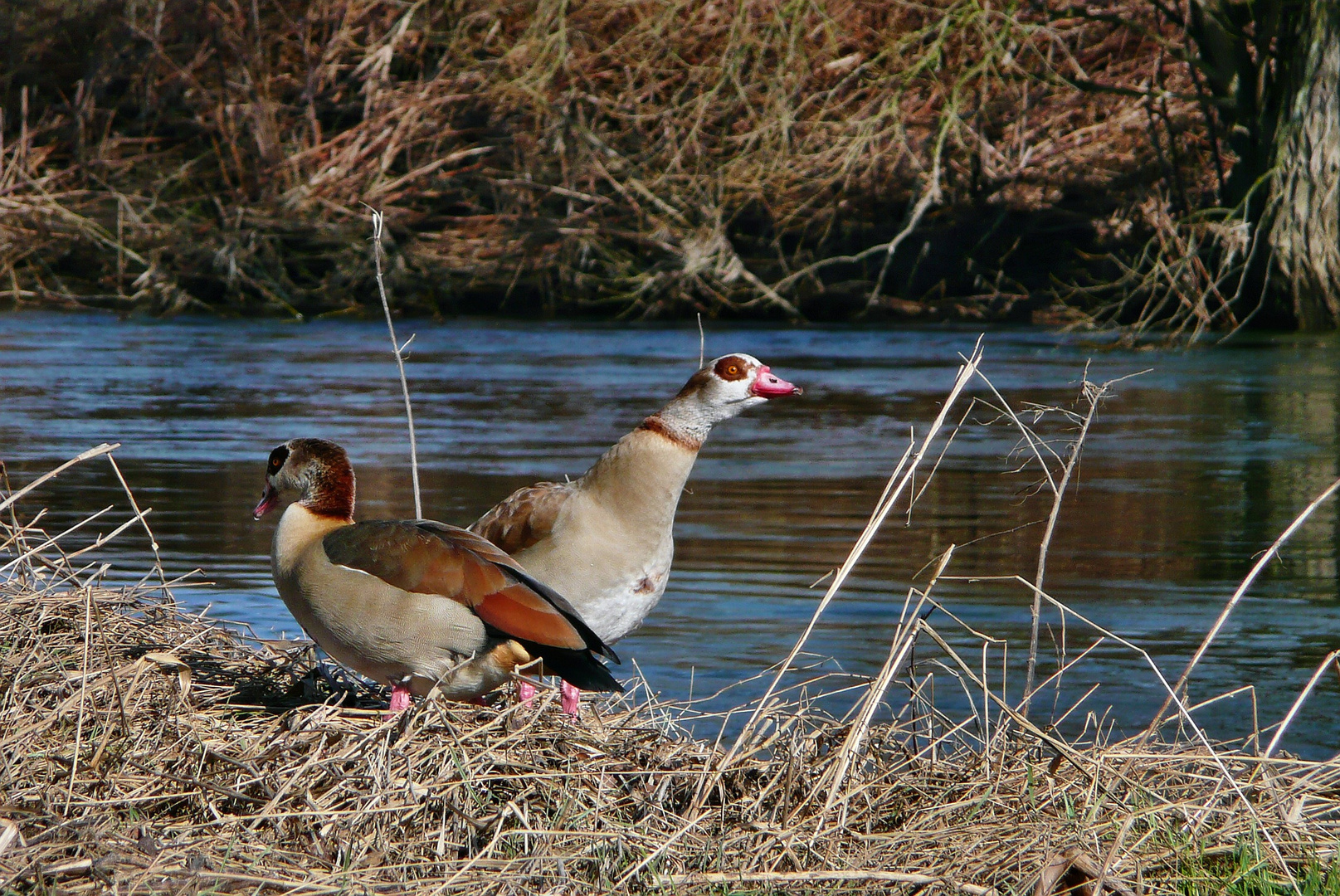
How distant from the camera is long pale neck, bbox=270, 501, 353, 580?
482 cm

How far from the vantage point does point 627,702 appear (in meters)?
5.77

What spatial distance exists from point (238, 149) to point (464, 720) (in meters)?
24.8

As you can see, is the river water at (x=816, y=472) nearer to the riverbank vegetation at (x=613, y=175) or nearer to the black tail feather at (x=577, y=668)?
the black tail feather at (x=577, y=668)

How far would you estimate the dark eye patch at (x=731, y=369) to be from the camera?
538 cm

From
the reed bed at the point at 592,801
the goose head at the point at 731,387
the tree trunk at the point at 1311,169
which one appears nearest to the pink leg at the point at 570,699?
the reed bed at the point at 592,801

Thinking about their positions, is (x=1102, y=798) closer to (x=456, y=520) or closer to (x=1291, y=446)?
(x=456, y=520)

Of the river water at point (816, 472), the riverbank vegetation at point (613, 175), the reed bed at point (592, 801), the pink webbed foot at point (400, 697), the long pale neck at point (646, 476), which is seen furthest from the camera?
the riverbank vegetation at point (613, 175)

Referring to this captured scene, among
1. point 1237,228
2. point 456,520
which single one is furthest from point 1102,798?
point 1237,228

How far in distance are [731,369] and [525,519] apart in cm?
81

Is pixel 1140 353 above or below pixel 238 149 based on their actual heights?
below

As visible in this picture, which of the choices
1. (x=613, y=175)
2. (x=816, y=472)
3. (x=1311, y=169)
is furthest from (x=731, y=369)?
(x=613, y=175)

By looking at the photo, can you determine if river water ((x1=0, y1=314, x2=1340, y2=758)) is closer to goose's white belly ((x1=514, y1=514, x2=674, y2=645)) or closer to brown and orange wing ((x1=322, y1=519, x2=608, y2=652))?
goose's white belly ((x1=514, y1=514, x2=674, y2=645))

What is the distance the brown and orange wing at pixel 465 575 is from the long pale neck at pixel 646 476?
703 mm

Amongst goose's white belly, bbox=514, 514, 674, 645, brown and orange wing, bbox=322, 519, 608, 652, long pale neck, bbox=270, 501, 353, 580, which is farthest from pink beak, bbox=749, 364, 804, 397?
long pale neck, bbox=270, 501, 353, 580
